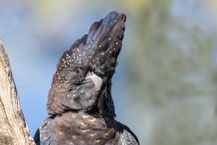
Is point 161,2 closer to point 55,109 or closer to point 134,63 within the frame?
point 134,63

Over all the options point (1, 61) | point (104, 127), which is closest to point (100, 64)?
point (104, 127)

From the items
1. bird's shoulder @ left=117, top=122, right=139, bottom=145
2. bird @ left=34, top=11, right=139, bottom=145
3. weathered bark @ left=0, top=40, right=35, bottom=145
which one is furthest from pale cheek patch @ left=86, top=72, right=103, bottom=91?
weathered bark @ left=0, top=40, right=35, bottom=145

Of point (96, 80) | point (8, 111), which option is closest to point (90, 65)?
point (96, 80)

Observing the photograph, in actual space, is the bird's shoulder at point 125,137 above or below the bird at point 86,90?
below

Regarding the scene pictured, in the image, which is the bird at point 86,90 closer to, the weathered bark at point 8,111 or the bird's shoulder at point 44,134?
the bird's shoulder at point 44,134

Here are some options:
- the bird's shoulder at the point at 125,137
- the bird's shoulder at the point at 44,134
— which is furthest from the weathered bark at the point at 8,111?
the bird's shoulder at the point at 125,137

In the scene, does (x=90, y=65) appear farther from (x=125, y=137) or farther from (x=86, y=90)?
(x=125, y=137)

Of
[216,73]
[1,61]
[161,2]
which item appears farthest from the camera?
[216,73]
